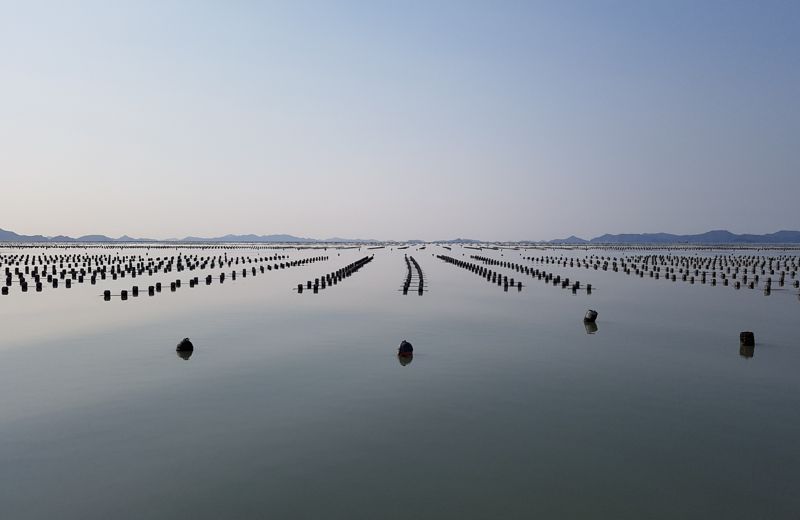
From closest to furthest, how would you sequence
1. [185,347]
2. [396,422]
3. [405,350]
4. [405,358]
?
[396,422]
[405,358]
[405,350]
[185,347]

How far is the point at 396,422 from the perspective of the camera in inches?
468

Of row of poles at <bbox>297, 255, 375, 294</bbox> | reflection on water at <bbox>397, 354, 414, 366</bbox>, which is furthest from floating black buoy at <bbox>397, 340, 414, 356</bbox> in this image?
row of poles at <bbox>297, 255, 375, 294</bbox>

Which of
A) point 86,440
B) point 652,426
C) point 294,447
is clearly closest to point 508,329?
point 652,426

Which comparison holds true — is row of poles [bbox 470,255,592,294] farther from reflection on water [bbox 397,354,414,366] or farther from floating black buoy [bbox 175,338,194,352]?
floating black buoy [bbox 175,338,194,352]

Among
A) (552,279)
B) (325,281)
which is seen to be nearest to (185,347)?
(325,281)

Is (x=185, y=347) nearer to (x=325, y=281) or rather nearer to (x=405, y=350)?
(x=405, y=350)

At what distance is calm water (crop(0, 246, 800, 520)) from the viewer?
847 centimetres

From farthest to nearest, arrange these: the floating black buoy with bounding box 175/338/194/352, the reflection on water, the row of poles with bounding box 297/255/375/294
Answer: the row of poles with bounding box 297/255/375/294 < the floating black buoy with bounding box 175/338/194/352 < the reflection on water

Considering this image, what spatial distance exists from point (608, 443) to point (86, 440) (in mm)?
9605

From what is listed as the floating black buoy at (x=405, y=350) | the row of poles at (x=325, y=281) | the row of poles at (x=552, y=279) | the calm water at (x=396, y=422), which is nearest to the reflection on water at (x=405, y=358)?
the floating black buoy at (x=405, y=350)

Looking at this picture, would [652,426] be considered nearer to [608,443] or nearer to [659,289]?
[608,443]

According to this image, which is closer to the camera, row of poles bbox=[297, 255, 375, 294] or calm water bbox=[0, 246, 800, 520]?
calm water bbox=[0, 246, 800, 520]

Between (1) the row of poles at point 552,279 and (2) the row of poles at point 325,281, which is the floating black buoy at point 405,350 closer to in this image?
(2) the row of poles at point 325,281

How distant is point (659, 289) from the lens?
45.6m
